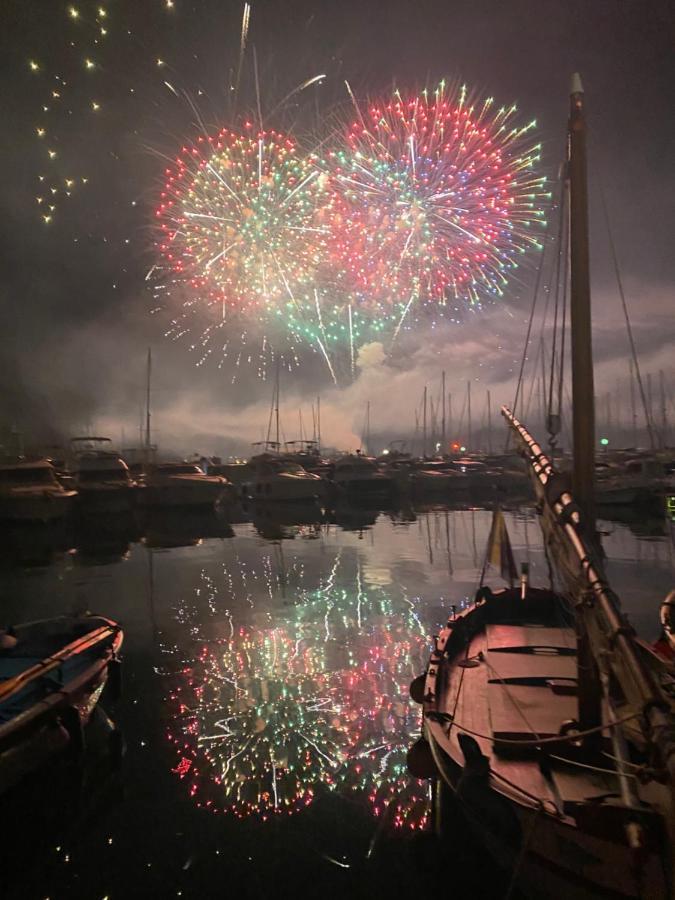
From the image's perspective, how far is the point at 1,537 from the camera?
104 ft

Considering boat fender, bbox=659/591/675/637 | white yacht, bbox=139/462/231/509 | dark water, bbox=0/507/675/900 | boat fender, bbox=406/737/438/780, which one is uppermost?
white yacht, bbox=139/462/231/509

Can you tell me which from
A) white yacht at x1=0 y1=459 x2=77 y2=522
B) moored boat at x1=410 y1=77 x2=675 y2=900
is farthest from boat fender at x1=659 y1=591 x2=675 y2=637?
white yacht at x1=0 y1=459 x2=77 y2=522

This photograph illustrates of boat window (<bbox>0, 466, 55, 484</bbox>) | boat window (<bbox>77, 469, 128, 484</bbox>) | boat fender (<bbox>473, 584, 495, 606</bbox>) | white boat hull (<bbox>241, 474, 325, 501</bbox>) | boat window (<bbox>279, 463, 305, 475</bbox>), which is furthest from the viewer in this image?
boat window (<bbox>279, 463, 305, 475</bbox>)

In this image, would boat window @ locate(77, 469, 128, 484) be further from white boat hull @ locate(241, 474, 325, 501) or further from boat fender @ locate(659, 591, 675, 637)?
boat fender @ locate(659, 591, 675, 637)

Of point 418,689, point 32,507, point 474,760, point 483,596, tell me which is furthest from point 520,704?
point 32,507

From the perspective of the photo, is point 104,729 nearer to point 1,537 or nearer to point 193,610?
point 193,610

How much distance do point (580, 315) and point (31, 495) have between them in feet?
110

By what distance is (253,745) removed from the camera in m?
8.20

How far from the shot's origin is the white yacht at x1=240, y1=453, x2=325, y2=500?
4859 centimetres

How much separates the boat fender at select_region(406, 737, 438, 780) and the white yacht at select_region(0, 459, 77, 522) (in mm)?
32406

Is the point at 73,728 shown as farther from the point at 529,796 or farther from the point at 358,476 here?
the point at 358,476

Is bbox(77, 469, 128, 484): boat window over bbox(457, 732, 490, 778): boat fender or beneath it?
over

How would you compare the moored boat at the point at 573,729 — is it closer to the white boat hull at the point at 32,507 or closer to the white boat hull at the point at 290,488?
the white boat hull at the point at 32,507

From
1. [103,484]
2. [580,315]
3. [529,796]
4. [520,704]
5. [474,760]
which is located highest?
[580,315]
